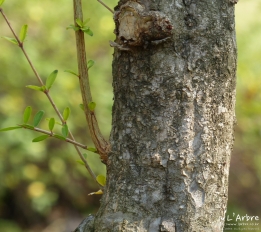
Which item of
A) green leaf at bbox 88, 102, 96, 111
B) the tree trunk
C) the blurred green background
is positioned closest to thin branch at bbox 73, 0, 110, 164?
green leaf at bbox 88, 102, 96, 111

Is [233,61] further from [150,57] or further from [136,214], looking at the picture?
[136,214]

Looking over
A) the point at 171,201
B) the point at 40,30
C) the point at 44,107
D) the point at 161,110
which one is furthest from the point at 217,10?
the point at 40,30

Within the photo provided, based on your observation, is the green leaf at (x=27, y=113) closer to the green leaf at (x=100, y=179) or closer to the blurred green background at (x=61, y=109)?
the green leaf at (x=100, y=179)

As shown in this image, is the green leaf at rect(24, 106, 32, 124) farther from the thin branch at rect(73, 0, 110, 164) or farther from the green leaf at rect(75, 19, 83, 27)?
the green leaf at rect(75, 19, 83, 27)

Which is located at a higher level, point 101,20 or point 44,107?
point 101,20

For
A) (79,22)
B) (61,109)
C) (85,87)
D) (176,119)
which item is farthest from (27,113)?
(61,109)

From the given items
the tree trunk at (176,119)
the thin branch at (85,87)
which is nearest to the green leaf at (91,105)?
the thin branch at (85,87)
